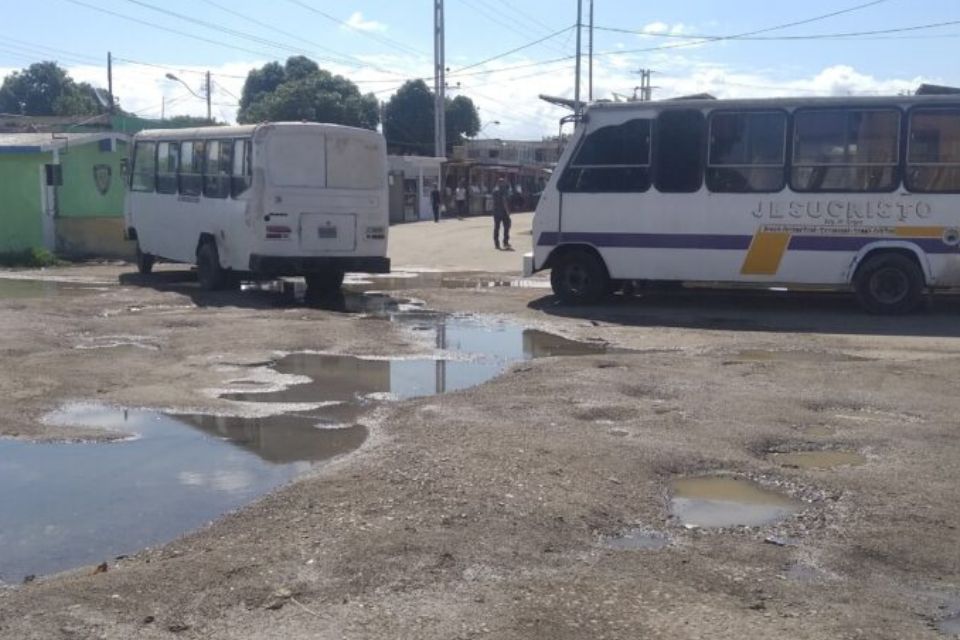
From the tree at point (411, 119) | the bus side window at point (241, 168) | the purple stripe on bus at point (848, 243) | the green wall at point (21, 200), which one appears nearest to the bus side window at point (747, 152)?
the purple stripe on bus at point (848, 243)

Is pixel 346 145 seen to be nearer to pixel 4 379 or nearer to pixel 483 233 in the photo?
pixel 4 379

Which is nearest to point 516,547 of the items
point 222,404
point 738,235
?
point 222,404

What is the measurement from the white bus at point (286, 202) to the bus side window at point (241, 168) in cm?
1

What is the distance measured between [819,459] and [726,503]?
1294 mm

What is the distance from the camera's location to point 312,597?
5.07 metres

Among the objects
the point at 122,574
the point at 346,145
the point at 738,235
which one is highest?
the point at 346,145

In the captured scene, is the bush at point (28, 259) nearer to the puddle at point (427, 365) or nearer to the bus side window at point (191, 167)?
the bus side window at point (191, 167)

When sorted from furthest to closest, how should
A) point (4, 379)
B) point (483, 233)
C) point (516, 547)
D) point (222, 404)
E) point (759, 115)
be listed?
point (483, 233) < point (759, 115) < point (4, 379) < point (222, 404) < point (516, 547)

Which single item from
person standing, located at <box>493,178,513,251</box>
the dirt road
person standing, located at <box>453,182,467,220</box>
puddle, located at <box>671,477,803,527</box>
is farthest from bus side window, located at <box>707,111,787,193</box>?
person standing, located at <box>453,182,467,220</box>

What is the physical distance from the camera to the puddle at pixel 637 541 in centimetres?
585

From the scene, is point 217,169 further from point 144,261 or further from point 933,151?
point 933,151

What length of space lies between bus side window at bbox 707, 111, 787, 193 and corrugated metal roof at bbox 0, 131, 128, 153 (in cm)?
→ 1659

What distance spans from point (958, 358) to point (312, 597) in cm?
890

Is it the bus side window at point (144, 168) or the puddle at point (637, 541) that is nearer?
the puddle at point (637, 541)
